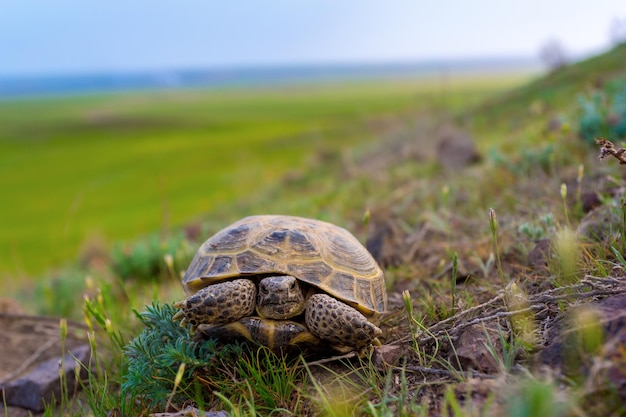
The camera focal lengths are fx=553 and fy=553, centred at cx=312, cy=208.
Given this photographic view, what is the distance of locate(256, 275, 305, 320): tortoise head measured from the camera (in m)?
2.54

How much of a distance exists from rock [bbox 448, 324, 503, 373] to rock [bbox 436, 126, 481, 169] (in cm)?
557

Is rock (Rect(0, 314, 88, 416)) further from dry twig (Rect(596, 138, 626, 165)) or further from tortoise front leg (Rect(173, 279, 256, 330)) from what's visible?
dry twig (Rect(596, 138, 626, 165))

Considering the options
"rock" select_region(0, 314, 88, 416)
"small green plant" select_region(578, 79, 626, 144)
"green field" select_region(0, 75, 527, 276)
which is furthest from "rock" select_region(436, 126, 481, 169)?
"rock" select_region(0, 314, 88, 416)

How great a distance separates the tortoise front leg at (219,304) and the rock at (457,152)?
5786 mm

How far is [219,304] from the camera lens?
8.17 feet

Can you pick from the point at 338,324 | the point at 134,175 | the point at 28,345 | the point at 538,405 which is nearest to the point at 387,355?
the point at 338,324

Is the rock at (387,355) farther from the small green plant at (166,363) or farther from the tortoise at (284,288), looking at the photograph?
the small green plant at (166,363)

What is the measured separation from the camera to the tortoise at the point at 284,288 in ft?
8.25

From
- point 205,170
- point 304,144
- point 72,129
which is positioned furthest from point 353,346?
point 72,129

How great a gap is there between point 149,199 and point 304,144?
21.2m

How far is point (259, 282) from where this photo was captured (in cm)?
274

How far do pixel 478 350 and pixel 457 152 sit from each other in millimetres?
6123

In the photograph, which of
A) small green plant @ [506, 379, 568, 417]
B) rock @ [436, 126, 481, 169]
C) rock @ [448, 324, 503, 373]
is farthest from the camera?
rock @ [436, 126, 481, 169]

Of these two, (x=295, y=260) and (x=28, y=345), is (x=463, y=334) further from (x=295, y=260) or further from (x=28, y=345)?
(x=28, y=345)
